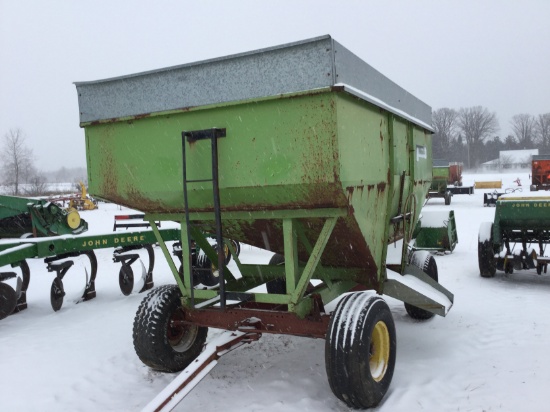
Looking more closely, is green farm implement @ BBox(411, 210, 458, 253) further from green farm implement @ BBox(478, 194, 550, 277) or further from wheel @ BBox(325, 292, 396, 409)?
wheel @ BBox(325, 292, 396, 409)

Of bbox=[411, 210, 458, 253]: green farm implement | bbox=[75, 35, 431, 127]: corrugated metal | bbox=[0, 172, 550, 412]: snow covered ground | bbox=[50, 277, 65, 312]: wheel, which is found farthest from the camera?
bbox=[411, 210, 458, 253]: green farm implement

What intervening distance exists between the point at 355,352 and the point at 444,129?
78771mm

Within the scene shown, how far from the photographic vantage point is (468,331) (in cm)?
490

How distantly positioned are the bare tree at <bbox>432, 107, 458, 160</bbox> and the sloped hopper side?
70.7 meters

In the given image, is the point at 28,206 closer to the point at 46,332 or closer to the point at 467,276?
the point at 46,332

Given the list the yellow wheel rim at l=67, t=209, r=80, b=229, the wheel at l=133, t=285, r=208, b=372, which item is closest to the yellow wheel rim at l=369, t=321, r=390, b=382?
the wheel at l=133, t=285, r=208, b=372

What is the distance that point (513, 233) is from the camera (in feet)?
25.2

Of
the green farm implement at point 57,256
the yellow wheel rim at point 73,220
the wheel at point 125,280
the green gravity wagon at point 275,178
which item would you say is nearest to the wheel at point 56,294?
the green farm implement at point 57,256

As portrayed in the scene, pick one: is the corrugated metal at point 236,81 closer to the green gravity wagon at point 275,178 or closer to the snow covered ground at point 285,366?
the green gravity wagon at point 275,178

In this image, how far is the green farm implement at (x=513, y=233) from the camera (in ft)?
22.9

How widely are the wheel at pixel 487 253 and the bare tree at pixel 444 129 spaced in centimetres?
6656

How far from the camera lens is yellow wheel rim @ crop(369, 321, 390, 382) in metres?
3.46

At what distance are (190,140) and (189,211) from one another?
708 mm

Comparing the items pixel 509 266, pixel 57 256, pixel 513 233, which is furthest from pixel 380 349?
pixel 513 233
